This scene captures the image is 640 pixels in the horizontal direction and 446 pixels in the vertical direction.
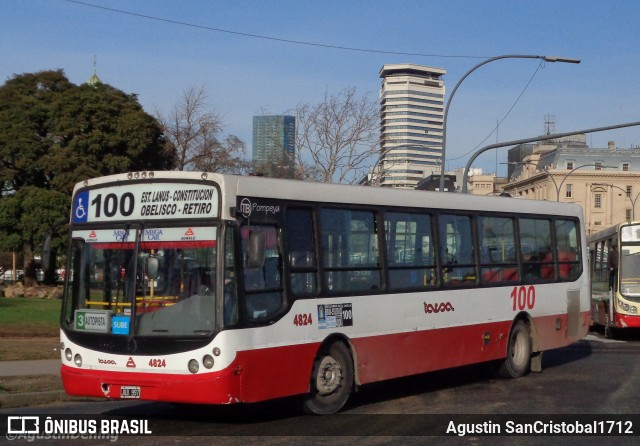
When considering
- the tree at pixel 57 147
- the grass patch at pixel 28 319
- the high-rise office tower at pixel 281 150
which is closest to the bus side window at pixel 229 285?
the grass patch at pixel 28 319

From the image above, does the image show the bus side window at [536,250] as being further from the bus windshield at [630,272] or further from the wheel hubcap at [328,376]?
the bus windshield at [630,272]

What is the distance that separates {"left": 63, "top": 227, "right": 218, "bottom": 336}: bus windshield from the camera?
406 inches

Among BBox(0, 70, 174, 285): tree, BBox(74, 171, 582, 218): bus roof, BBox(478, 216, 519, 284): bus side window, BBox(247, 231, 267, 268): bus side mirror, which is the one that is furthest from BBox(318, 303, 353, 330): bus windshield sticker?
BBox(0, 70, 174, 285): tree

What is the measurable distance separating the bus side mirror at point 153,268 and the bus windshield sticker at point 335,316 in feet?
6.94

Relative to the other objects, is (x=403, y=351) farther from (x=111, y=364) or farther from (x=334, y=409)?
(x=111, y=364)

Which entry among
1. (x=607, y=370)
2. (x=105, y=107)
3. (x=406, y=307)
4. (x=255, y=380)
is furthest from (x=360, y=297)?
(x=105, y=107)

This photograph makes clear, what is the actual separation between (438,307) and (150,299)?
489 cm

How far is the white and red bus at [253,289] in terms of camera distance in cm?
1030

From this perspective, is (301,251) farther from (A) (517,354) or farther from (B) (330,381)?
(A) (517,354)

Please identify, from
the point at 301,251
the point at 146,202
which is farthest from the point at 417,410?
the point at 146,202

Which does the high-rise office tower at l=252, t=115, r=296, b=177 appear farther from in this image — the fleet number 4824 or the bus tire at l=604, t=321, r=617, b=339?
the fleet number 4824

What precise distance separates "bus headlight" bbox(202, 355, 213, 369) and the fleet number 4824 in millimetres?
7133

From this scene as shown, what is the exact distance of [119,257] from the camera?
1086 centimetres

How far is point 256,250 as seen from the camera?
10.3 metres
